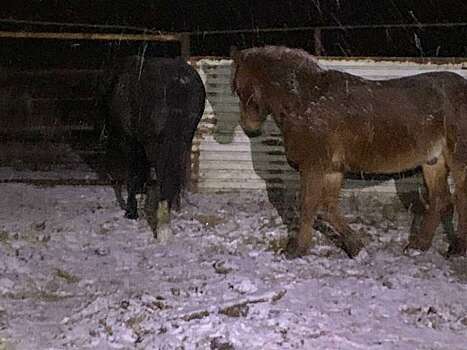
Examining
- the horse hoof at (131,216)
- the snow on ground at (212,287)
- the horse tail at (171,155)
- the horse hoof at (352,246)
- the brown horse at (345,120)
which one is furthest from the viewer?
the horse hoof at (131,216)

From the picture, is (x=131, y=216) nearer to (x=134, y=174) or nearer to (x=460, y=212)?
(x=134, y=174)

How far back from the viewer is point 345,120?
5.51 metres

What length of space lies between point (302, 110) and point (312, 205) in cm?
74

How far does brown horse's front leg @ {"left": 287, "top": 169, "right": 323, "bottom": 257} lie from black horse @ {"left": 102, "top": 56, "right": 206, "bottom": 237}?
109cm

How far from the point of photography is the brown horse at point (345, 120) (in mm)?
5527

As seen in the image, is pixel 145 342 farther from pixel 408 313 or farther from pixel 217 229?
pixel 217 229

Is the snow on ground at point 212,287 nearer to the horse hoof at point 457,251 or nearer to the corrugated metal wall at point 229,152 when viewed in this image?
the horse hoof at point 457,251

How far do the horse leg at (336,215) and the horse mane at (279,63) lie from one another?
32.7 inches

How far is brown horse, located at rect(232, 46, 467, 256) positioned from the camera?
553 cm

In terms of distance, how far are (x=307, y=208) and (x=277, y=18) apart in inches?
458

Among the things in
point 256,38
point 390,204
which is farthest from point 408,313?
point 256,38

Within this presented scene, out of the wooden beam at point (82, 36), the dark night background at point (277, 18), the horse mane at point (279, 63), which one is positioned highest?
the horse mane at point (279, 63)

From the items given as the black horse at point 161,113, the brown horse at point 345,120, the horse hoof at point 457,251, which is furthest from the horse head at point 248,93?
the horse hoof at point 457,251

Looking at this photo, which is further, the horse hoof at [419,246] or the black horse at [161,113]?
the black horse at [161,113]
